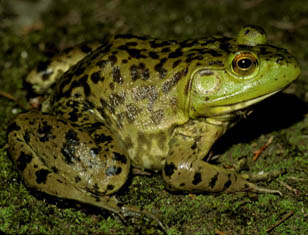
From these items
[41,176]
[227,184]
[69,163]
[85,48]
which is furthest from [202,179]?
[85,48]

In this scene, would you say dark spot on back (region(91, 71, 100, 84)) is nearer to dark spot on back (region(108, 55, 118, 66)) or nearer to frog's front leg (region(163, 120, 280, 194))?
dark spot on back (region(108, 55, 118, 66))

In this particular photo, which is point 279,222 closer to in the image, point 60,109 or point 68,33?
point 60,109

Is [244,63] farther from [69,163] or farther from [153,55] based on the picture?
[69,163]

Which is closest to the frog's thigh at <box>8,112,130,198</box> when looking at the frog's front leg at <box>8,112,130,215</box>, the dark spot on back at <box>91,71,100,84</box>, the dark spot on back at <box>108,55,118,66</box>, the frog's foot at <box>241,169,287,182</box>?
the frog's front leg at <box>8,112,130,215</box>

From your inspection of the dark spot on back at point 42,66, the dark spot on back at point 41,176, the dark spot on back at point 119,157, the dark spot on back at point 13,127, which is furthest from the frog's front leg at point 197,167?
the dark spot on back at point 42,66

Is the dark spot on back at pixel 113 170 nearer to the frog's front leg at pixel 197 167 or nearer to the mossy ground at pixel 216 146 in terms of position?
the mossy ground at pixel 216 146

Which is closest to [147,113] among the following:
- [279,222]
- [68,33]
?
[279,222]
